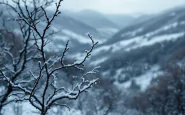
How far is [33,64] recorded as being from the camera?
933cm

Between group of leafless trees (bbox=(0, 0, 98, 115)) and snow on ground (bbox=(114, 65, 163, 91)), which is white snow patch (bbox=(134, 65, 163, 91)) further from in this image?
group of leafless trees (bbox=(0, 0, 98, 115))

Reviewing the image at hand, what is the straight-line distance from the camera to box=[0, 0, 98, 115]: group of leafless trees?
12.8 ft

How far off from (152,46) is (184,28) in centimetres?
4449

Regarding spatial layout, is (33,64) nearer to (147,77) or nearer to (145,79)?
(145,79)

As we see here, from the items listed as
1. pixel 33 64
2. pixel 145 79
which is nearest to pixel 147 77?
pixel 145 79

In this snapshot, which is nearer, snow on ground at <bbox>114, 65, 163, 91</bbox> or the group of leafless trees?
the group of leafless trees

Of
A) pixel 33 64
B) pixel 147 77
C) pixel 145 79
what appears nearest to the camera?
pixel 33 64

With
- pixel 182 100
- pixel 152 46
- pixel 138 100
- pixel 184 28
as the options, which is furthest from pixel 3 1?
pixel 184 28

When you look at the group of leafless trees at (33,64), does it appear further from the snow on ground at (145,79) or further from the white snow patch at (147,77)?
the white snow patch at (147,77)

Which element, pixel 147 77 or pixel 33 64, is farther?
pixel 147 77

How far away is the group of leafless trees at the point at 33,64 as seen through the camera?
3912 mm

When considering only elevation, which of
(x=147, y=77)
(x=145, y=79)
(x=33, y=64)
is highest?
(x=147, y=77)

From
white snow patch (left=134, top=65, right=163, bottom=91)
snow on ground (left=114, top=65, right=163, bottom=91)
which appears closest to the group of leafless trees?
snow on ground (left=114, top=65, right=163, bottom=91)

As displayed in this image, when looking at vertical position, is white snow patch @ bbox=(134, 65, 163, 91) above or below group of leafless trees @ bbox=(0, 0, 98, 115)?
above
